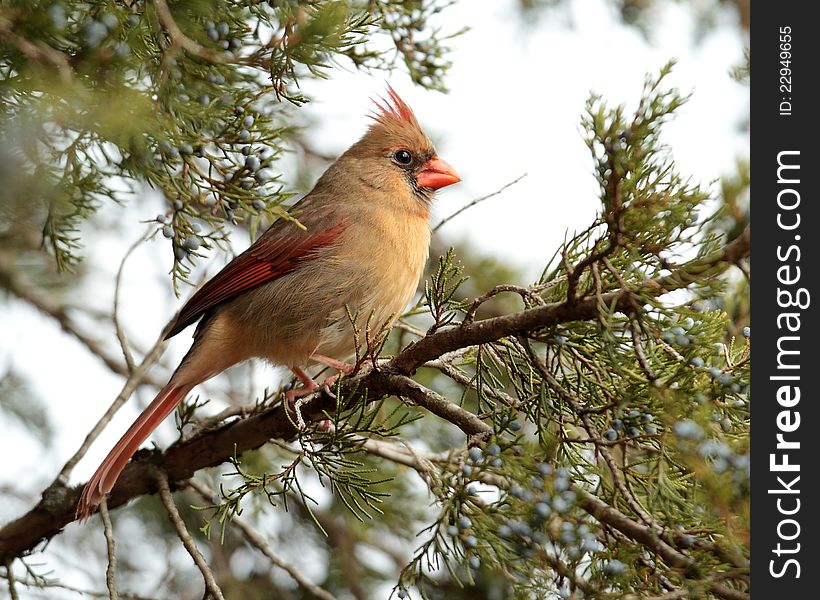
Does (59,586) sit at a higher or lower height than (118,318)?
lower

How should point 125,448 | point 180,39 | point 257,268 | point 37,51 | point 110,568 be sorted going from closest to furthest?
1. point 37,51
2. point 180,39
3. point 110,568
4. point 125,448
5. point 257,268

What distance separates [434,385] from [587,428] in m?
2.18

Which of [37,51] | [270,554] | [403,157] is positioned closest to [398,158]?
[403,157]

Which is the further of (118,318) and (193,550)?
A: (118,318)

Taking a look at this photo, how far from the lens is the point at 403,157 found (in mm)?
4016

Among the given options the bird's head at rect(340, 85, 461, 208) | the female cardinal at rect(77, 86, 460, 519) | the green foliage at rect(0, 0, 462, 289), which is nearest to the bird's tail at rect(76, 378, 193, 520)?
the female cardinal at rect(77, 86, 460, 519)

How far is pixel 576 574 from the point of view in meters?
1.98

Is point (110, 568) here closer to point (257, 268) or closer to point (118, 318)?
point (118, 318)

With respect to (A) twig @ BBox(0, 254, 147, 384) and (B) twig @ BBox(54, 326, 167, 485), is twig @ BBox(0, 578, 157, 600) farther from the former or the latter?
(A) twig @ BBox(0, 254, 147, 384)

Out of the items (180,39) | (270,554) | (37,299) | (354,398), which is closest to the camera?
(180,39)

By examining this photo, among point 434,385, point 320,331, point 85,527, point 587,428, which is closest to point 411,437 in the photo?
point 434,385

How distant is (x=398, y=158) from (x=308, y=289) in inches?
35.1

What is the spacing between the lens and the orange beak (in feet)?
12.9

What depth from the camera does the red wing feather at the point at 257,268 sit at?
138 inches
